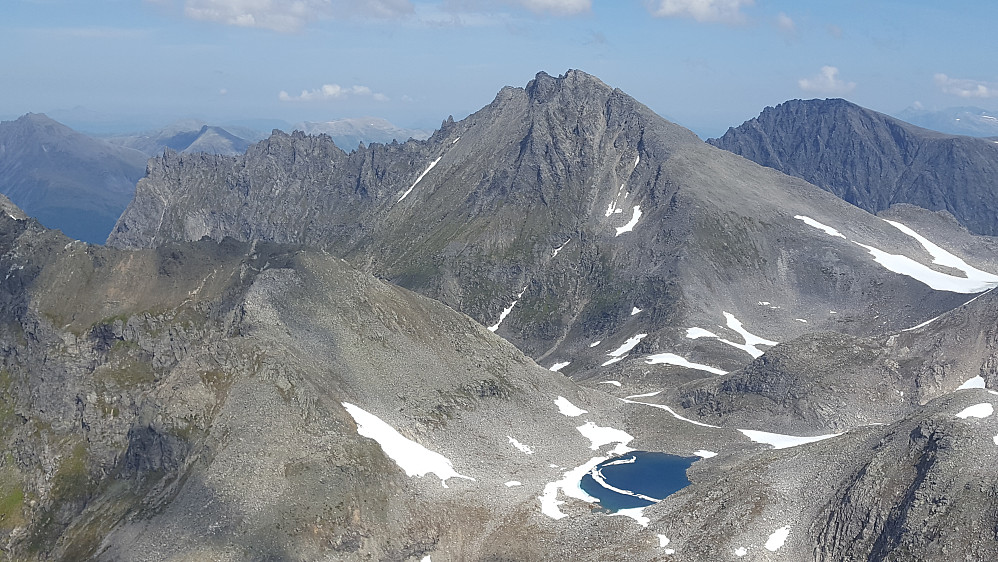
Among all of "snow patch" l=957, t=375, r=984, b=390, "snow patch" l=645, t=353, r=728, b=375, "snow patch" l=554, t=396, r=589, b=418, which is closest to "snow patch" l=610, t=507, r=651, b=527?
"snow patch" l=554, t=396, r=589, b=418

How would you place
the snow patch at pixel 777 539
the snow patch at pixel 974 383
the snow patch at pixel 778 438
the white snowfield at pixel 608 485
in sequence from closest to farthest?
the snow patch at pixel 777 539 < the white snowfield at pixel 608 485 < the snow patch at pixel 778 438 < the snow patch at pixel 974 383

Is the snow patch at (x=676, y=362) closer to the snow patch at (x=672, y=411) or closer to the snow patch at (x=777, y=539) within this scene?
the snow patch at (x=672, y=411)

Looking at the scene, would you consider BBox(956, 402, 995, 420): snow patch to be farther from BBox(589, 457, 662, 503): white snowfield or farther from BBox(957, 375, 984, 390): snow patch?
BBox(957, 375, 984, 390): snow patch

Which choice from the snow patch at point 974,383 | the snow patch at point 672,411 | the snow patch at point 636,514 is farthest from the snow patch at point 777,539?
the snow patch at point 974,383

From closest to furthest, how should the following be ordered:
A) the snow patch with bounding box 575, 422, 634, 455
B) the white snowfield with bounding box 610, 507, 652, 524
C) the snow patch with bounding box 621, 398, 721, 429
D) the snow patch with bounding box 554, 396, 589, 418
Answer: the white snowfield with bounding box 610, 507, 652, 524, the snow patch with bounding box 575, 422, 634, 455, the snow patch with bounding box 554, 396, 589, 418, the snow patch with bounding box 621, 398, 721, 429

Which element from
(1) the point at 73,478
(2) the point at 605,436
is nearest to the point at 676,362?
(2) the point at 605,436
